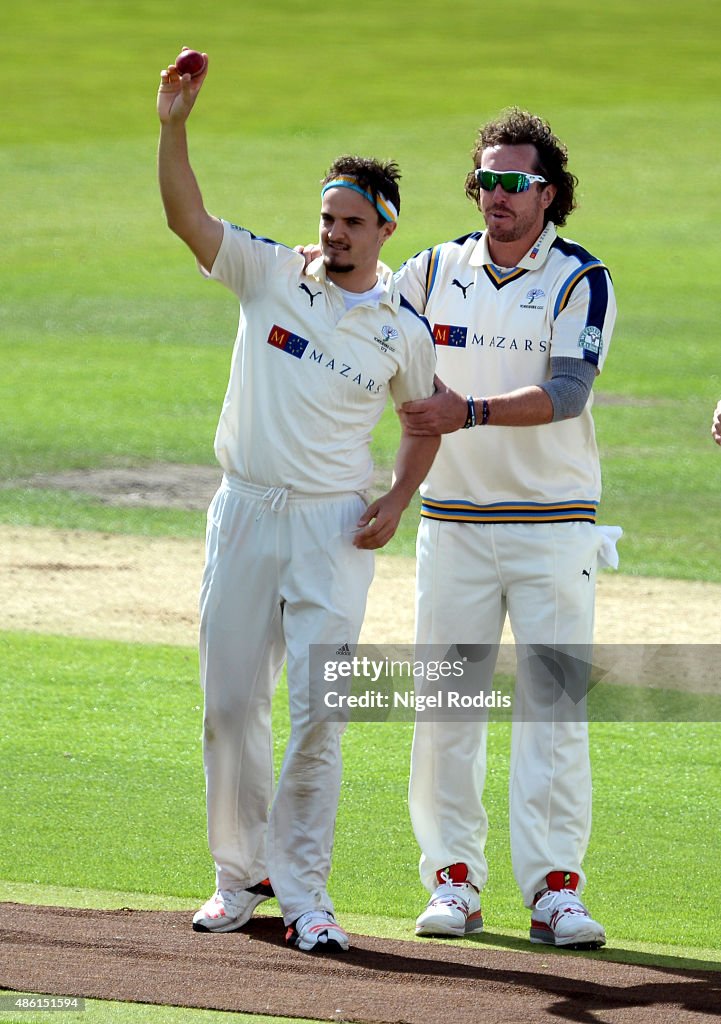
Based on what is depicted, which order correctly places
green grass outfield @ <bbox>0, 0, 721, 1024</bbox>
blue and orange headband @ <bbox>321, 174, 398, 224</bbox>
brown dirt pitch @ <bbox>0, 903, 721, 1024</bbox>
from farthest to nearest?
1. green grass outfield @ <bbox>0, 0, 721, 1024</bbox>
2. blue and orange headband @ <bbox>321, 174, 398, 224</bbox>
3. brown dirt pitch @ <bbox>0, 903, 721, 1024</bbox>

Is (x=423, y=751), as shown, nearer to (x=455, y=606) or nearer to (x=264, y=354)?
(x=455, y=606)

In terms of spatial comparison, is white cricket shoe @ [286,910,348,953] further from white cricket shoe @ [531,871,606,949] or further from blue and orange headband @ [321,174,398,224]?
blue and orange headband @ [321,174,398,224]

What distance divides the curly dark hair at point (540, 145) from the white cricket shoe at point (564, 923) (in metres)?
2.08

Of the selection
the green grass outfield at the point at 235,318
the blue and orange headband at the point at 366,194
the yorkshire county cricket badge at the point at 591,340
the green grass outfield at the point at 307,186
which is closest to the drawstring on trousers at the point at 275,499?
the blue and orange headband at the point at 366,194

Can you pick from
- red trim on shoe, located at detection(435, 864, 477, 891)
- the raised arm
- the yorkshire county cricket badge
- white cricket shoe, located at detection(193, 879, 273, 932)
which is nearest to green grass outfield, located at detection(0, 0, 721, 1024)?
red trim on shoe, located at detection(435, 864, 477, 891)

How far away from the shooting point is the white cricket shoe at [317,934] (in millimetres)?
4559

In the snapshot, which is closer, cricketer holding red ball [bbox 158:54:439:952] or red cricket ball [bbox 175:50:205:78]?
red cricket ball [bbox 175:50:205:78]

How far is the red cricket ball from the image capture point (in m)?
4.50

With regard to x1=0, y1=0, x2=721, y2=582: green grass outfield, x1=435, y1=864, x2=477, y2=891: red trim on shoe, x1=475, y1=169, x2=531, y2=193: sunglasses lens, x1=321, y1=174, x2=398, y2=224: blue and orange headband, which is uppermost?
x1=0, y1=0, x2=721, y2=582: green grass outfield

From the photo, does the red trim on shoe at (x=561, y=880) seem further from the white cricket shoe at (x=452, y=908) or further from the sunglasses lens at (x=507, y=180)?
the sunglasses lens at (x=507, y=180)

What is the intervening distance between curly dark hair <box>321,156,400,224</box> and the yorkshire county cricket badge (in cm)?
72

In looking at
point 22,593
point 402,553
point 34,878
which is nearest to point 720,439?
point 34,878

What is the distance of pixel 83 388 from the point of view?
17.2 m

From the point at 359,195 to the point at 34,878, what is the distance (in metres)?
2.38
